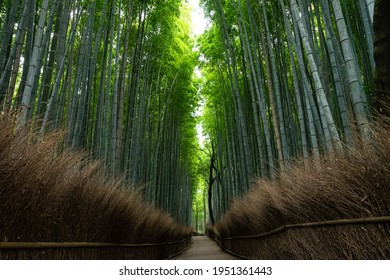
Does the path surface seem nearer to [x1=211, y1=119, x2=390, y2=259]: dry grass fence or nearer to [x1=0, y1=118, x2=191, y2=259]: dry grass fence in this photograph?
[x1=211, y1=119, x2=390, y2=259]: dry grass fence

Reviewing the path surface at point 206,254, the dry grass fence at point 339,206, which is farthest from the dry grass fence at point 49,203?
the path surface at point 206,254

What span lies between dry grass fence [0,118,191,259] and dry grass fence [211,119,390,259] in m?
1.41

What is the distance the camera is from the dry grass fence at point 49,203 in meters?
1.43

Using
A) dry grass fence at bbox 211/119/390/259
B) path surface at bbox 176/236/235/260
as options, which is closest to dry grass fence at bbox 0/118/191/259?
dry grass fence at bbox 211/119/390/259

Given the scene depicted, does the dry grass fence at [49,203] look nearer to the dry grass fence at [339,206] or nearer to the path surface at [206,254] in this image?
the dry grass fence at [339,206]

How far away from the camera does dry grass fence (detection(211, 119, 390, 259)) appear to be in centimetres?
145

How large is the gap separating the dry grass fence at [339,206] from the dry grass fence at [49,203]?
1.41 metres

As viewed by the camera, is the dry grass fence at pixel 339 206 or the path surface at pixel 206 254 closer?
the dry grass fence at pixel 339 206

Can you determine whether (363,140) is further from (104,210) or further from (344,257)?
(104,210)

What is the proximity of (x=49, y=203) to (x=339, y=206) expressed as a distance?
5.10 ft

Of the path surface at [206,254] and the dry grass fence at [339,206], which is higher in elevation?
the dry grass fence at [339,206]
